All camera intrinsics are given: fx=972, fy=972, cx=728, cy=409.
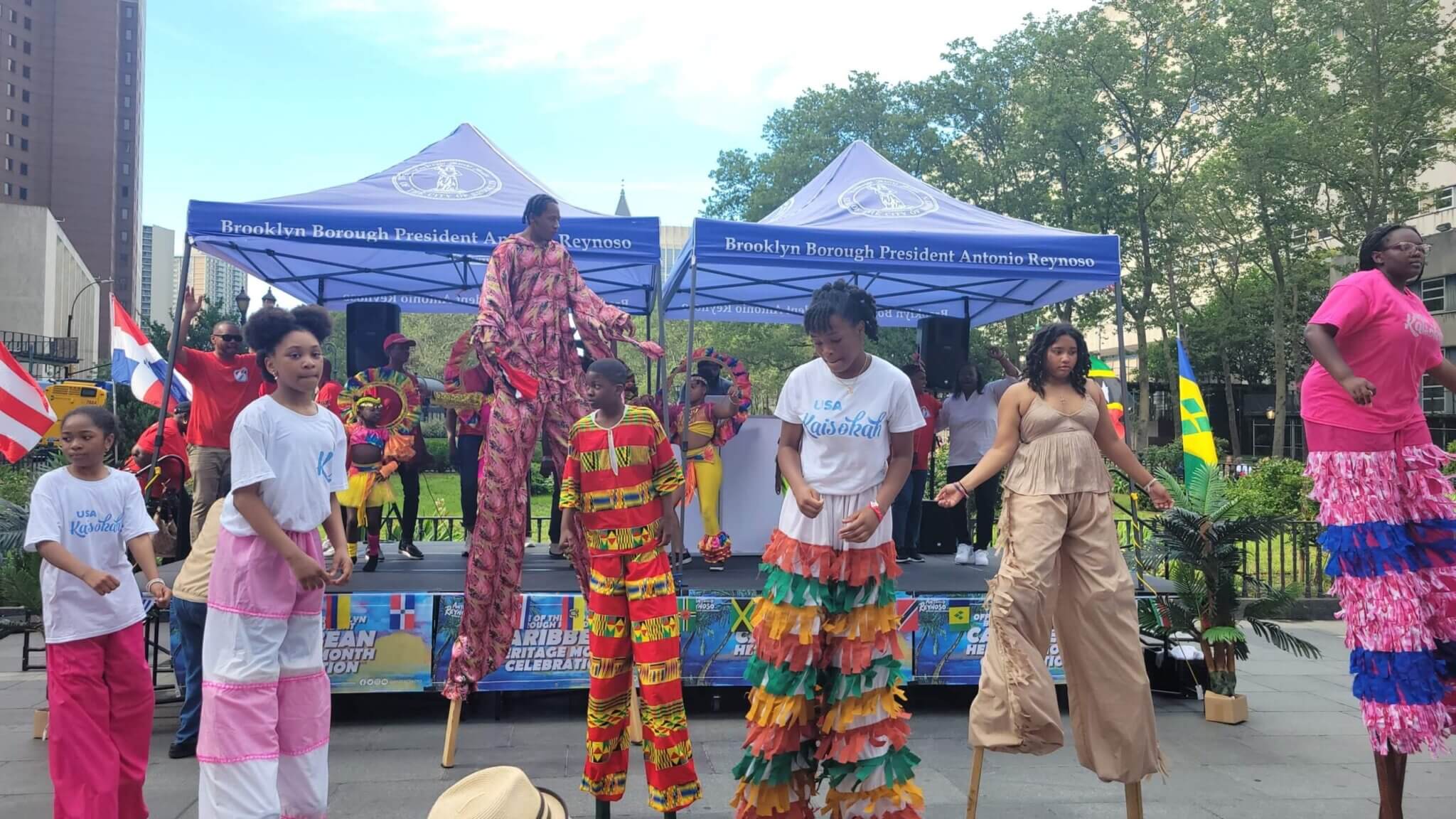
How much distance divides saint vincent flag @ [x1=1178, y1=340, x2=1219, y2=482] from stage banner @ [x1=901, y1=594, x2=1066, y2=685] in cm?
174

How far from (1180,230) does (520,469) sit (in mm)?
28949

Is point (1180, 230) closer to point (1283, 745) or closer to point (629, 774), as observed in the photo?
point (1283, 745)

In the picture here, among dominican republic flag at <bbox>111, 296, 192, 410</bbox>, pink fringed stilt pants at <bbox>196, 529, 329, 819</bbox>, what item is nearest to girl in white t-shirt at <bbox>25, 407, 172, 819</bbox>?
pink fringed stilt pants at <bbox>196, 529, 329, 819</bbox>

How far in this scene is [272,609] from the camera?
10.1 ft

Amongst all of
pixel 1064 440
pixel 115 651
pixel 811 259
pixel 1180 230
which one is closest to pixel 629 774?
pixel 115 651

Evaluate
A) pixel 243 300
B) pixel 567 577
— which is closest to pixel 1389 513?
pixel 567 577

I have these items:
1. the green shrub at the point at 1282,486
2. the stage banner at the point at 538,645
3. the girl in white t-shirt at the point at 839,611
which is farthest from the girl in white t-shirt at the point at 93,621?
the green shrub at the point at 1282,486

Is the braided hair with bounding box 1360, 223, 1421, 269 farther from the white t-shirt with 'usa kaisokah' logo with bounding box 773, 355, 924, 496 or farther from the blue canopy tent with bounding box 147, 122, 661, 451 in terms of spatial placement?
the blue canopy tent with bounding box 147, 122, 661, 451

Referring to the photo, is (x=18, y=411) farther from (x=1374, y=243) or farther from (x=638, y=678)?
(x=1374, y=243)

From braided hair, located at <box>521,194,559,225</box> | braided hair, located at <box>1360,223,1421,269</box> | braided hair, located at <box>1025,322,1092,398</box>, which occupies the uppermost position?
braided hair, located at <box>521,194,559,225</box>

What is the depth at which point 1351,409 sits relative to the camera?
390 cm

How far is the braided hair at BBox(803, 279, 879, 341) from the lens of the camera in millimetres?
3467

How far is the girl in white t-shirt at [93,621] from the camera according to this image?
11.5 feet

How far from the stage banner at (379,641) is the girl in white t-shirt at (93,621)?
1.94 meters
